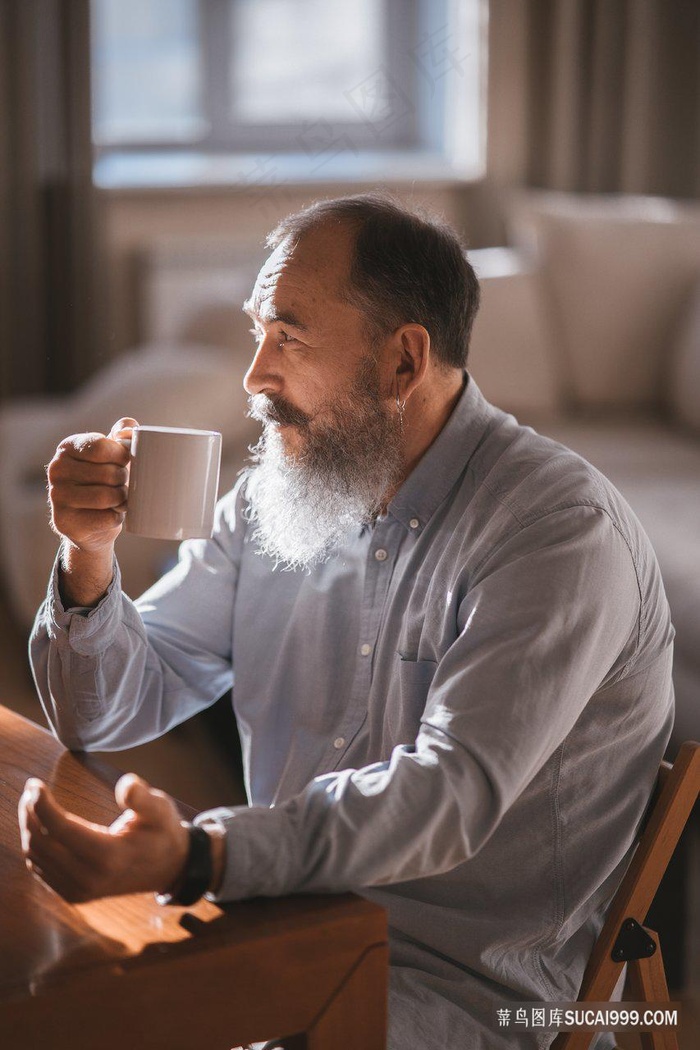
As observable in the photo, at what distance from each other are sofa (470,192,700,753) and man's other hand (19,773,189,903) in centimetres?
239

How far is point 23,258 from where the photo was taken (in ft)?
12.6

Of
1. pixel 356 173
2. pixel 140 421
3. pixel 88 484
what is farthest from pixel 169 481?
pixel 356 173

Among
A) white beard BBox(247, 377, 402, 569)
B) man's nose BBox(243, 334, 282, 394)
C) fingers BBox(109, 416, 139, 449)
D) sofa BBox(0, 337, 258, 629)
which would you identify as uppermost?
man's nose BBox(243, 334, 282, 394)

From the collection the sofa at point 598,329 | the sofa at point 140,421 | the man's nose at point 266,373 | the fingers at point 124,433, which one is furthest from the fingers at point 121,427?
the sofa at point 598,329

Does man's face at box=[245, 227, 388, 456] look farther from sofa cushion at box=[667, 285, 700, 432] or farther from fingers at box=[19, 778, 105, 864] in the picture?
sofa cushion at box=[667, 285, 700, 432]

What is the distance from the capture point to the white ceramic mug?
42.5 inches

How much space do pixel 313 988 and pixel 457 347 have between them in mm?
688

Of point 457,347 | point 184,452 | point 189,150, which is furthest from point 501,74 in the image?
point 184,452

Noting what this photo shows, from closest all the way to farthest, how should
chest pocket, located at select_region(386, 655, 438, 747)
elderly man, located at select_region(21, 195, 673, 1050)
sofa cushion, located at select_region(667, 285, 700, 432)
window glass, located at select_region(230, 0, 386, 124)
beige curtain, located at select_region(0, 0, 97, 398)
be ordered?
elderly man, located at select_region(21, 195, 673, 1050) < chest pocket, located at select_region(386, 655, 438, 747) < sofa cushion, located at select_region(667, 285, 700, 432) < beige curtain, located at select_region(0, 0, 97, 398) < window glass, located at select_region(230, 0, 386, 124)

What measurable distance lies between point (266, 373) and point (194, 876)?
56cm

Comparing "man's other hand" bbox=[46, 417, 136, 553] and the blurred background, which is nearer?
"man's other hand" bbox=[46, 417, 136, 553]

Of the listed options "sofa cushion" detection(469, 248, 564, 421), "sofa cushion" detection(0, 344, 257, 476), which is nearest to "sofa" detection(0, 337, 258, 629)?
"sofa cushion" detection(0, 344, 257, 476)

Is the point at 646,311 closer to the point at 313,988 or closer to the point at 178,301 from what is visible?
the point at 178,301

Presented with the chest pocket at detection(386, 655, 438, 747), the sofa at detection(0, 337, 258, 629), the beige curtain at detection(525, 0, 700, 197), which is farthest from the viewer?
the beige curtain at detection(525, 0, 700, 197)
